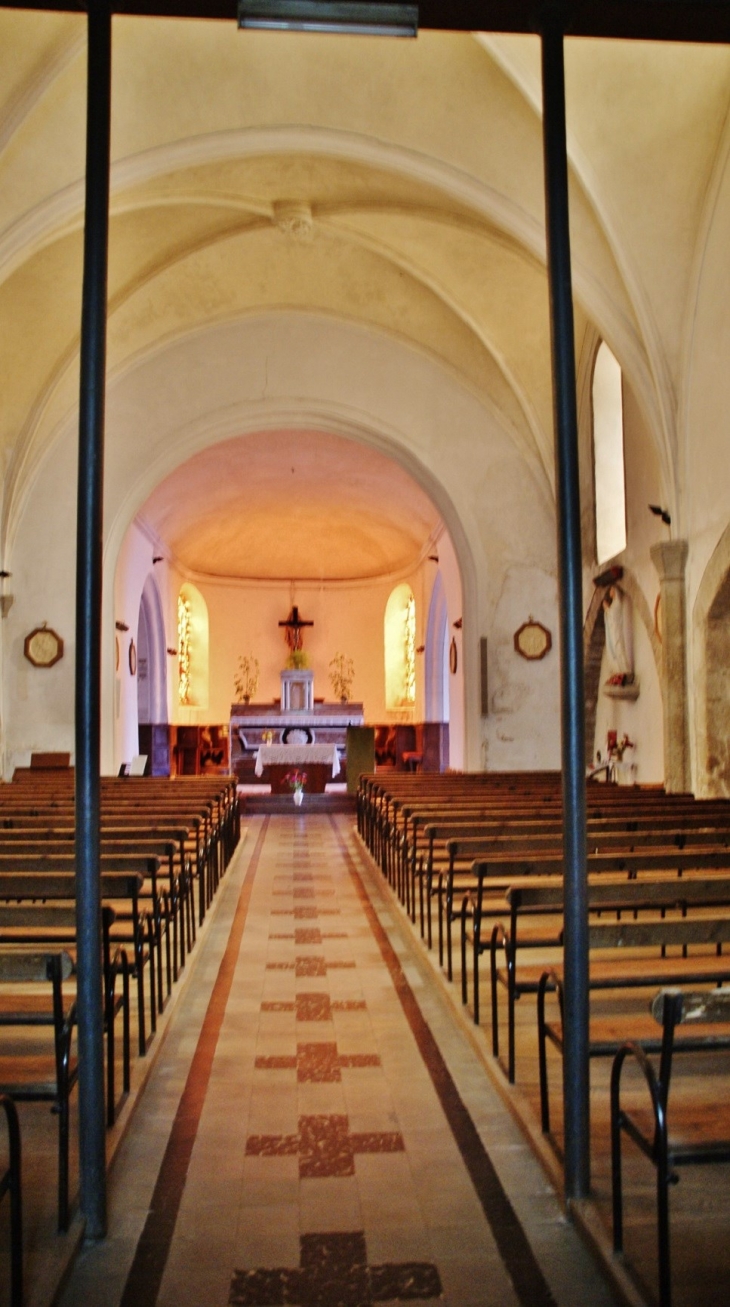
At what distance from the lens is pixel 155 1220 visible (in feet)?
10.5

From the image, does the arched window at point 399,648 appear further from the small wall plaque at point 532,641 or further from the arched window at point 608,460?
the arched window at point 608,460

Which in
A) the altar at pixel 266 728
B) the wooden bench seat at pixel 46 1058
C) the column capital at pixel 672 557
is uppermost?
the column capital at pixel 672 557

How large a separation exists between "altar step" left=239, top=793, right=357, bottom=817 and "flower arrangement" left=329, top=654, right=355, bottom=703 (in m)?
7.52

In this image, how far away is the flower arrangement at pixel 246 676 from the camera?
80.1 ft

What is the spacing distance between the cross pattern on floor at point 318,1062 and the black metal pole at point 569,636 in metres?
1.59

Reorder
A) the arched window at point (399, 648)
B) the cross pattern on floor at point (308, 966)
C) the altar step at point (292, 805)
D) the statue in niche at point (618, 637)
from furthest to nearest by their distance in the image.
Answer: the arched window at point (399, 648) → the altar step at point (292, 805) → the statue in niche at point (618, 637) → the cross pattern on floor at point (308, 966)

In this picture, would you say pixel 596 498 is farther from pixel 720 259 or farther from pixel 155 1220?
pixel 155 1220

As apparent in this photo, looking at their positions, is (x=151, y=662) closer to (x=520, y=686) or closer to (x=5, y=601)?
(x=5, y=601)

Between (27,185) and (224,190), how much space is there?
92.3 inches

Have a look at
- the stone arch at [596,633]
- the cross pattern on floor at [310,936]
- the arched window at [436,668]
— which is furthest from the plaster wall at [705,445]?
the arched window at [436,668]

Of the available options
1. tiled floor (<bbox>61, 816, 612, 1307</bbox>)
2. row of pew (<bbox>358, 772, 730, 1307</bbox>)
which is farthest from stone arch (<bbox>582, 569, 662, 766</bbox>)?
tiled floor (<bbox>61, 816, 612, 1307</bbox>)

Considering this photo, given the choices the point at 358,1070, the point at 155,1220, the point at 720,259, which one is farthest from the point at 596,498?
the point at 155,1220

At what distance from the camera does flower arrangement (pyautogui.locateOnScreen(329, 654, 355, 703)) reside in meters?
24.8

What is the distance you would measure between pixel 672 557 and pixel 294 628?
14810 millimetres
